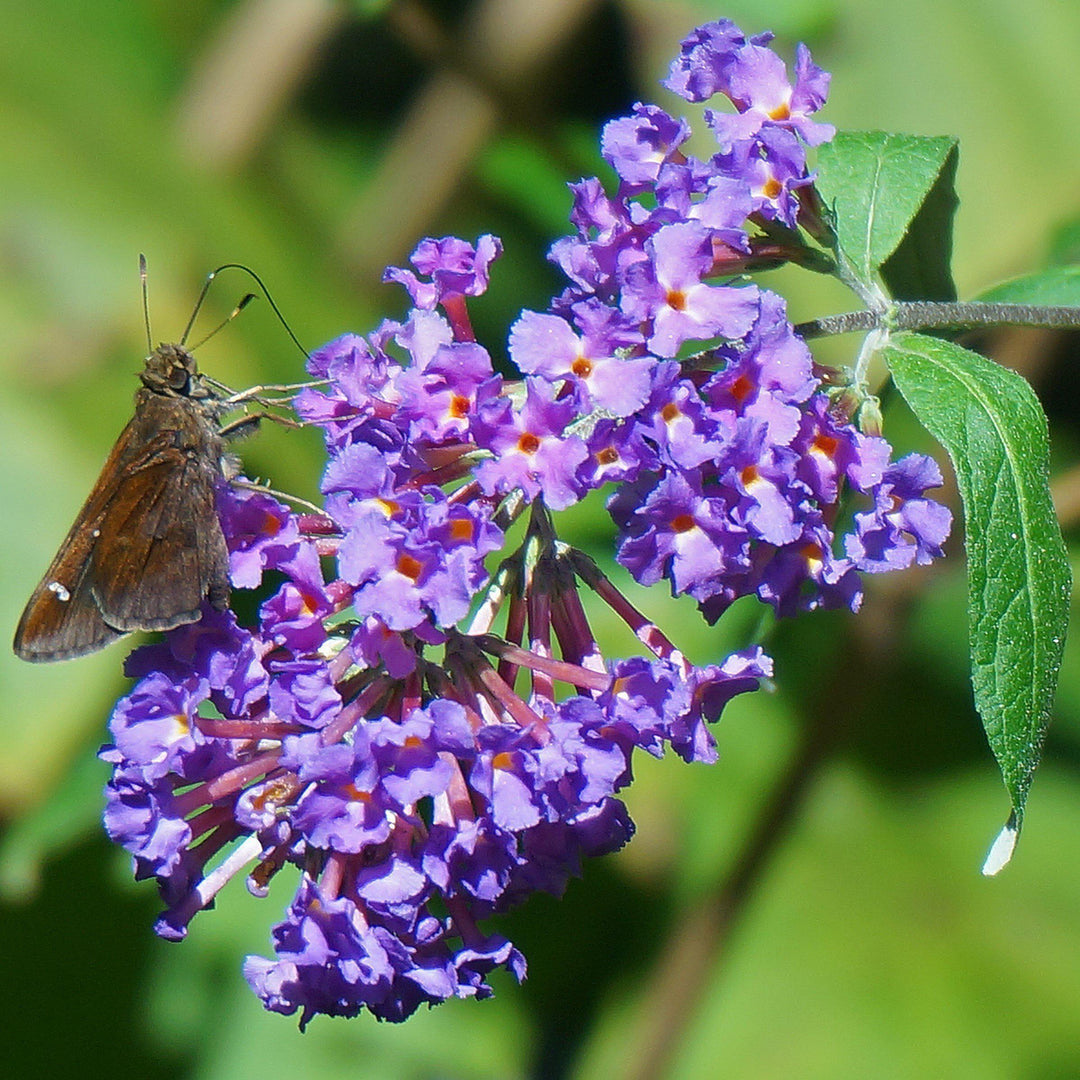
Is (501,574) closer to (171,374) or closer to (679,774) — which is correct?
(171,374)

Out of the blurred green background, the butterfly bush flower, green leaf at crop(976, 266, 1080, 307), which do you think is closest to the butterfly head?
the butterfly bush flower

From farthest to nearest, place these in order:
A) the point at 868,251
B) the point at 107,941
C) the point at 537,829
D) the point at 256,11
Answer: the point at 256,11, the point at 107,941, the point at 868,251, the point at 537,829

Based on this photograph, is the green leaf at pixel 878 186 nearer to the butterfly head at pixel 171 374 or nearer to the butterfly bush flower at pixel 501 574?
the butterfly bush flower at pixel 501 574

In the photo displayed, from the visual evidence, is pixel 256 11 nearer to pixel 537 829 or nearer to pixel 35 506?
pixel 35 506

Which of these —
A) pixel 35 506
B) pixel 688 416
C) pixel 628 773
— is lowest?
pixel 35 506

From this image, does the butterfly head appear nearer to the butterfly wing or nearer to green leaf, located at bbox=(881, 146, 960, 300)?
the butterfly wing

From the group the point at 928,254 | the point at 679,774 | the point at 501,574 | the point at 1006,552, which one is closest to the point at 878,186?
the point at 928,254

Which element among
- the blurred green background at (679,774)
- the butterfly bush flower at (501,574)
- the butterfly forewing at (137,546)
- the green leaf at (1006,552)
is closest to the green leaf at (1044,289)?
the green leaf at (1006,552)

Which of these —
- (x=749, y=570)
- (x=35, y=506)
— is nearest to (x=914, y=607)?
(x=749, y=570)
